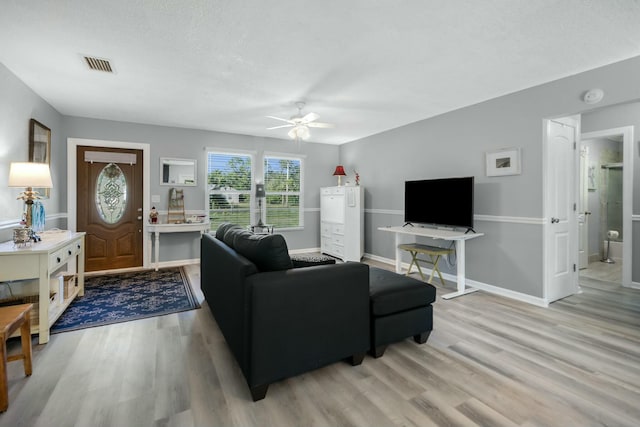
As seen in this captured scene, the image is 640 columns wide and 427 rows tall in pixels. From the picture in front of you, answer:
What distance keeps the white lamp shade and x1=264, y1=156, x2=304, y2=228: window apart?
3.60 meters

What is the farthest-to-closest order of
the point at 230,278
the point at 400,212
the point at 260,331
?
the point at 400,212
the point at 230,278
the point at 260,331

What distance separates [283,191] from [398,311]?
436cm

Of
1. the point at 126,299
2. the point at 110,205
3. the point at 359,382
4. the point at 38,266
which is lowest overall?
the point at 359,382

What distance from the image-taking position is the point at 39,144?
3.65 m

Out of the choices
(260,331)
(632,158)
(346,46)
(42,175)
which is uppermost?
(346,46)

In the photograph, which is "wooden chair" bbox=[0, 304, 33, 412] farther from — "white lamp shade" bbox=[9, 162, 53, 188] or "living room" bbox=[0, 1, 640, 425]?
"white lamp shade" bbox=[9, 162, 53, 188]

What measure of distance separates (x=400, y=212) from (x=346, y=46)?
10.6 ft

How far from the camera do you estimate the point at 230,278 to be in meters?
2.19

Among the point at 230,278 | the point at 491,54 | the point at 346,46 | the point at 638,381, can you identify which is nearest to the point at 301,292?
the point at 230,278

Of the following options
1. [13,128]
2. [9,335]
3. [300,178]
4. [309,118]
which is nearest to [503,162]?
[309,118]

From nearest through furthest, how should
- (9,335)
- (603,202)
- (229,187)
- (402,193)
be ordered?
(9,335) < (402,193) < (603,202) < (229,187)

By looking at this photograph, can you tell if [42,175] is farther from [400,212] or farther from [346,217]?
[400,212]

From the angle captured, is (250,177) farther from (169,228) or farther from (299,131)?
(299,131)

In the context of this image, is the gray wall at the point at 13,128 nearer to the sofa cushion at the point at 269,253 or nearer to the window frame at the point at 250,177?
the window frame at the point at 250,177
